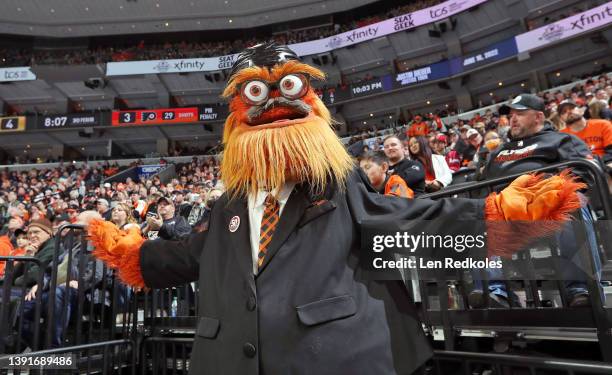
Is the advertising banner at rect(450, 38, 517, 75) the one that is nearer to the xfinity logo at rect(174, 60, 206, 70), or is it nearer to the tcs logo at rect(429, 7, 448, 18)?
the tcs logo at rect(429, 7, 448, 18)

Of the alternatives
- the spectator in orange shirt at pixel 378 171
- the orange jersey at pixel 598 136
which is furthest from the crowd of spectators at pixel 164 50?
the spectator in orange shirt at pixel 378 171

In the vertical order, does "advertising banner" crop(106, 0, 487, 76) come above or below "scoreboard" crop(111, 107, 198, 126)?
above

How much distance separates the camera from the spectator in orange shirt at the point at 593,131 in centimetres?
376

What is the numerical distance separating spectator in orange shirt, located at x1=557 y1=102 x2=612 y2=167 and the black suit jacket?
3065mm

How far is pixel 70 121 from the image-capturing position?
2125cm

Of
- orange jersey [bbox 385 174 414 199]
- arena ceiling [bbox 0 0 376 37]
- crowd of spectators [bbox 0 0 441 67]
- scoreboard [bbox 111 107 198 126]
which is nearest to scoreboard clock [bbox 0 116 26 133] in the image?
crowd of spectators [bbox 0 0 441 67]

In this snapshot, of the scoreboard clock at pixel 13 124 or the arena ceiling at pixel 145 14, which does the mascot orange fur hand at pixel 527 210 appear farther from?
the scoreboard clock at pixel 13 124

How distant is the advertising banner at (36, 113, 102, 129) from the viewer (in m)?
21.0

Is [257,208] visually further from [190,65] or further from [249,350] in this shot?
[190,65]

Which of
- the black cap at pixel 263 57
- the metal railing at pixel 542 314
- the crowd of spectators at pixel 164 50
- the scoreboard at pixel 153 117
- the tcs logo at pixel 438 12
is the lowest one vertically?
the metal railing at pixel 542 314

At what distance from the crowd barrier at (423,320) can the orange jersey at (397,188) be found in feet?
1.58

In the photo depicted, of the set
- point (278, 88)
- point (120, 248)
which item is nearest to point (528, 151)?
point (278, 88)

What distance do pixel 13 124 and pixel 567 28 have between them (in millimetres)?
23305

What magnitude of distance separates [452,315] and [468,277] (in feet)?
0.91
